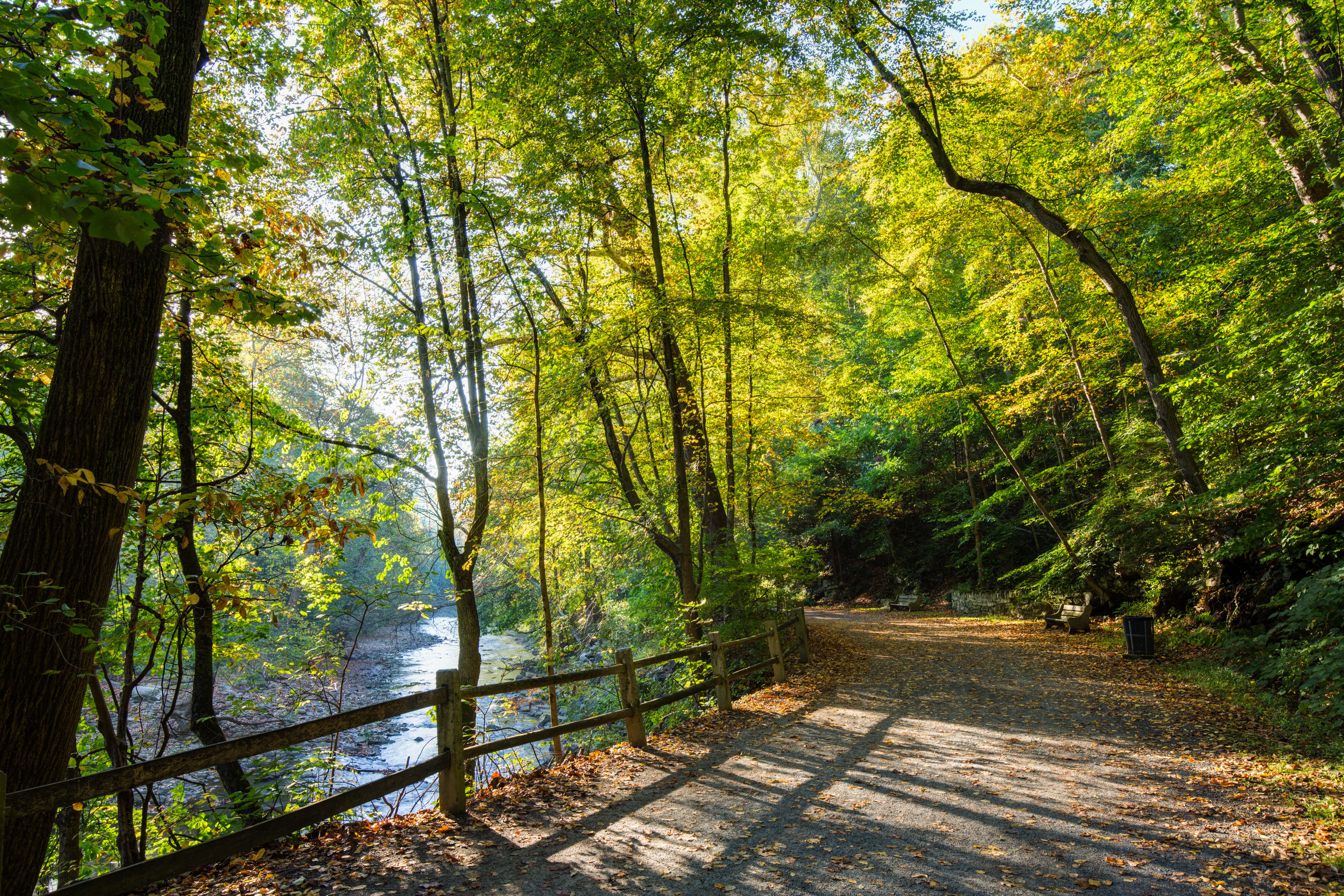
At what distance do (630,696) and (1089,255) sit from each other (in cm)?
1043

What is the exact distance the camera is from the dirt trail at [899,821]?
3807 mm

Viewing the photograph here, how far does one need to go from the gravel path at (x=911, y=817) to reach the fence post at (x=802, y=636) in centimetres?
344

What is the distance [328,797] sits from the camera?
4391 mm

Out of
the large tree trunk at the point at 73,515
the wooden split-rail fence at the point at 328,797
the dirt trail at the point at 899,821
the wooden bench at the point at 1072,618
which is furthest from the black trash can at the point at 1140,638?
the large tree trunk at the point at 73,515

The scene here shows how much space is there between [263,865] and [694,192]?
1244cm

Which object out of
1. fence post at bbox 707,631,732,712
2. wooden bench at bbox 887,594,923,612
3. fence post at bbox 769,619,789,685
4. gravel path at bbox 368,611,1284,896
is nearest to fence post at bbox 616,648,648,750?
gravel path at bbox 368,611,1284,896

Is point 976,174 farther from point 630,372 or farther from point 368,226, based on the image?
point 368,226

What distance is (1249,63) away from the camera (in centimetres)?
880

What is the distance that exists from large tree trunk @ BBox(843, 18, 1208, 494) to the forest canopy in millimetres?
78

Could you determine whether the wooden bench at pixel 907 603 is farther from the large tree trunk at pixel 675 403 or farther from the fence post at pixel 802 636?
the large tree trunk at pixel 675 403

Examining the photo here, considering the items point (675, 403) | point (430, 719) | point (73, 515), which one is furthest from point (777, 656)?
point (73, 515)

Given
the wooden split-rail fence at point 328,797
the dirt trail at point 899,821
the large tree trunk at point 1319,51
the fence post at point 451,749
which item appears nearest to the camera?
the wooden split-rail fence at point 328,797

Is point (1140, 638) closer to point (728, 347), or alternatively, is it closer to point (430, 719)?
point (728, 347)

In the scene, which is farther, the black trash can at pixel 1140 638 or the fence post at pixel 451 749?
the black trash can at pixel 1140 638
